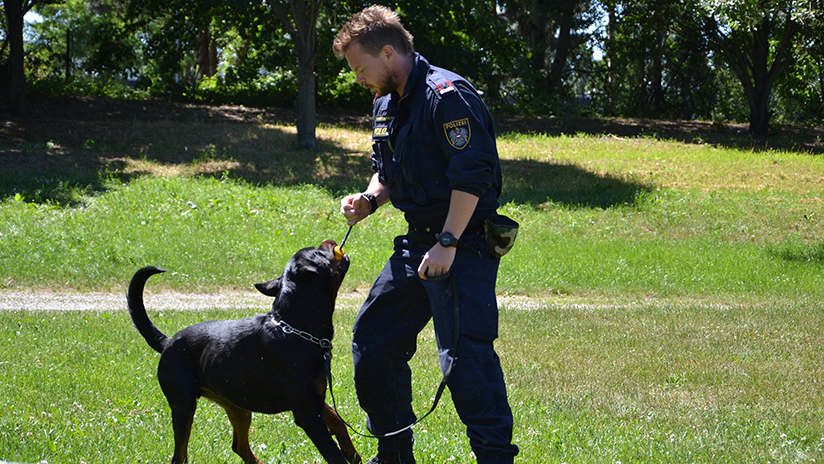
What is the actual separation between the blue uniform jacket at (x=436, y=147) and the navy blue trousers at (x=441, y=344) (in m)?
0.24

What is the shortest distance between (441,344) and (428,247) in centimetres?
49

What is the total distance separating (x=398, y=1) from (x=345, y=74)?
14.9 feet

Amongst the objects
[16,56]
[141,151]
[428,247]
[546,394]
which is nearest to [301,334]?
[428,247]

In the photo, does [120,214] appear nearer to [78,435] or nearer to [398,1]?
[78,435]

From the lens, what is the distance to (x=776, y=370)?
5820 millimetres

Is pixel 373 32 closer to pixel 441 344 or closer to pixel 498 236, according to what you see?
pixel 498 236

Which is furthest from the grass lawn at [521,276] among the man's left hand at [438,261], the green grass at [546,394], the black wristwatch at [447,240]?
the black wristwatch at [447,240]

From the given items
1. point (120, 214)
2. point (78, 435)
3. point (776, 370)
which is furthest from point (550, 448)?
point (120, 214)

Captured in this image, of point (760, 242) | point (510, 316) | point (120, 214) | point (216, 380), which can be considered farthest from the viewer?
point (760, 242)

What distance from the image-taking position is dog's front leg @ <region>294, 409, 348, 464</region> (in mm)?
3180

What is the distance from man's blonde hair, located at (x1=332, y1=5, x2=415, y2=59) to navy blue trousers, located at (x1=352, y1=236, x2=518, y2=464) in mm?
943

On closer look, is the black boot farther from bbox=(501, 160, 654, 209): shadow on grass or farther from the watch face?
bbox=(501, 160, 654, 209): shadow on grass

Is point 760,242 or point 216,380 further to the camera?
point 760,242

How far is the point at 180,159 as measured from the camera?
639 inches
